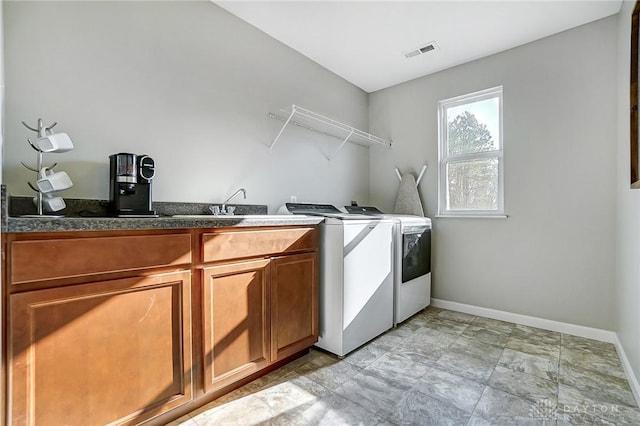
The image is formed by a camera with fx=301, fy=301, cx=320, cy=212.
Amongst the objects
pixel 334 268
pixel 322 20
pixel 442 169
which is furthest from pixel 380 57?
pixel 334 268

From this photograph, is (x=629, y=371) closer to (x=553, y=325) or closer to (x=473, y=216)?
(x=553, y=325)

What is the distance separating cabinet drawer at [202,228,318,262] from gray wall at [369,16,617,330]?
1.80 meters

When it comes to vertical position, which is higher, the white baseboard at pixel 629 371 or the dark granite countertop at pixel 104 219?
the dark granite countertop at pixel 104 219

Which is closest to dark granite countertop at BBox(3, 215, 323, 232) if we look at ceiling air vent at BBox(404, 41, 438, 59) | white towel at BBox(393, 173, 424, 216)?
white towel at BBox(393, 173, 424, 216)

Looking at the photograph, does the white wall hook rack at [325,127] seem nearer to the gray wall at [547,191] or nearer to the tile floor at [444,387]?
the gray wall at [547,191]

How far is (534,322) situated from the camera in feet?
8.58

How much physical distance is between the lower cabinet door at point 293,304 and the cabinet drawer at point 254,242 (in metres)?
0.08

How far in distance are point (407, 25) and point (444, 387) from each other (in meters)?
2.59

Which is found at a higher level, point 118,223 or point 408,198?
point 408,198

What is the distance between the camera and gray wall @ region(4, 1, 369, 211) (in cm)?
147

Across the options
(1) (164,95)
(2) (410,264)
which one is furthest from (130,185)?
(2) (410,264)

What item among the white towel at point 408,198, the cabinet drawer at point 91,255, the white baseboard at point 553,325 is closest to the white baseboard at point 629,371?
the white baseboard at point 553,325

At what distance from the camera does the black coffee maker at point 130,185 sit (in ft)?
5.08

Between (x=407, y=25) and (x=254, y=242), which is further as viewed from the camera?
(x=407, y=25)
